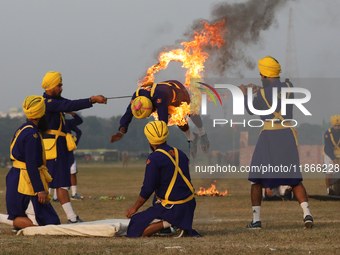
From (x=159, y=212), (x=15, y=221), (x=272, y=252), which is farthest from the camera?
(x=15, y=221)

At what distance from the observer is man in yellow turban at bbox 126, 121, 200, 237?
6879 mm

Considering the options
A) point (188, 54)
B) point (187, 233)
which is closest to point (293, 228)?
point (187, 233)

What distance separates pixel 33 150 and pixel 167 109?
2.20 m

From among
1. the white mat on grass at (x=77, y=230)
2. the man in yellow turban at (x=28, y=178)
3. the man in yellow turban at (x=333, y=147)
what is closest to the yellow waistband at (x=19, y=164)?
the man in yellow turban at (x=28, y=178)

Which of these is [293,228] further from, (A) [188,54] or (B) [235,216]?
(A) [188,54]

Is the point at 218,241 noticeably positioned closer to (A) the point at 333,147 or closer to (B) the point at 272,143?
(B) the point at 272,143

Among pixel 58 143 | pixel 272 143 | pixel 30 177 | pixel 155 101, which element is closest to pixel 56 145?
pixel 58 143

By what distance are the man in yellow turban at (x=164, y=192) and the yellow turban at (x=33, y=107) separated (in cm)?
163

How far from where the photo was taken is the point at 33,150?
23.6 ft

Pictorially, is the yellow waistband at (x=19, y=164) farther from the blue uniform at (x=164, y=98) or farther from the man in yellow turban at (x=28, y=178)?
the blue uniform at (x=164, y=98)

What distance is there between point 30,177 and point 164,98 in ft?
7.96

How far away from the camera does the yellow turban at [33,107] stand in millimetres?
7477

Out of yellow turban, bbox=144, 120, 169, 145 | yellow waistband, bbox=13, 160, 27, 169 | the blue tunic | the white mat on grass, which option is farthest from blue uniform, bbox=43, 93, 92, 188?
the blue tunic

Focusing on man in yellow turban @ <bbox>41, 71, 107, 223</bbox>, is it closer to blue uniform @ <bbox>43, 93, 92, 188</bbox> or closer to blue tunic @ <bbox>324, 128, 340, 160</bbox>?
blue uniform @ <bbox>43, 93, 92, 188</bbox>
